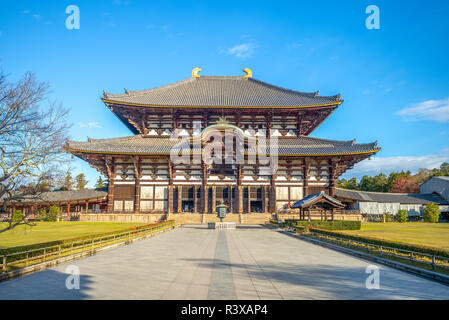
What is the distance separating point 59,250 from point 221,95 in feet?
117

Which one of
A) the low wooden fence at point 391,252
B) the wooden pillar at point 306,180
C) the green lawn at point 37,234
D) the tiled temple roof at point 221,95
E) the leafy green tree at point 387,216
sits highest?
the tiled temple roof at point 221,95

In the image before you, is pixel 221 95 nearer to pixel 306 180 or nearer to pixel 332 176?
pixel 306 180

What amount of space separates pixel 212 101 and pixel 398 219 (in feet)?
99.8

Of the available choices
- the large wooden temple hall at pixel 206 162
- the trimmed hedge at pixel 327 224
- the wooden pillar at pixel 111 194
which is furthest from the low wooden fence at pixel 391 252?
the wooden pillar at pixel 111 194

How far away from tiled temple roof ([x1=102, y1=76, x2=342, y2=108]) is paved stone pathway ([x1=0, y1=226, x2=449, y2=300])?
29.7m

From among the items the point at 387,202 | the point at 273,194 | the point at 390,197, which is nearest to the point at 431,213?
the point at 387,202

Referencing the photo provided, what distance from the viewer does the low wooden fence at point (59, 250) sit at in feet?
31.7

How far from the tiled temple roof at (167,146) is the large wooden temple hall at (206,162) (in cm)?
12

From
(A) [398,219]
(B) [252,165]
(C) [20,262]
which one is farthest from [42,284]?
(A) [398,219]

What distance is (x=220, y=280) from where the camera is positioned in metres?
8.42

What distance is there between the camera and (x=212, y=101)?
4119 centimetres

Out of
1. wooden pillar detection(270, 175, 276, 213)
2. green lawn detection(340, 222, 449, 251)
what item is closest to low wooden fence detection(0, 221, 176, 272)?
green lawn detection(340, 222, 449, 251)

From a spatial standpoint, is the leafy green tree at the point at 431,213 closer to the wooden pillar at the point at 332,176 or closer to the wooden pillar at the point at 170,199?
the wooden pillar at the point at 332,176
